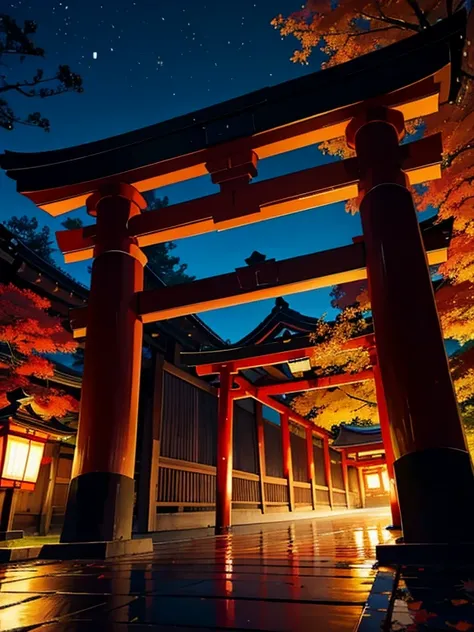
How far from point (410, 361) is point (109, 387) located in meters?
3.41

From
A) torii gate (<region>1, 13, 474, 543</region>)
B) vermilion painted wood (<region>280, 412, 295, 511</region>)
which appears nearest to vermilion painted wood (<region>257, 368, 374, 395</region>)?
vermilion painted wood (<region>280, 412, 295, 511</region>)

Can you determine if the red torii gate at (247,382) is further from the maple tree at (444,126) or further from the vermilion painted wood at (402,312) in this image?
the vermilion painted wood at (402,312)

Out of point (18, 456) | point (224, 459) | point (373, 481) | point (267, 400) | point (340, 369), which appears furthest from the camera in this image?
point (373, 481)

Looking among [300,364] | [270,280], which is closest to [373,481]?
[300,364]

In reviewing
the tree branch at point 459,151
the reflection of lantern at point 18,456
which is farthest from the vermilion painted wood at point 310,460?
the tree branch at point 459,151

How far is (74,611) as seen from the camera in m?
1.85

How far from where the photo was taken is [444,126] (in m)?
7.52

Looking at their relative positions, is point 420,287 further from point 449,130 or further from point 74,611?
point 449,130

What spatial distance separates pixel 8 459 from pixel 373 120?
291 inches

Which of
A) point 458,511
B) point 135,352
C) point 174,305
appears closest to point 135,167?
point 174,305

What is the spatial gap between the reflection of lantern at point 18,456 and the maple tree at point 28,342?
130 cm

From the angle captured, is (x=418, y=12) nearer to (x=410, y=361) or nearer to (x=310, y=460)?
(x=410, y=361)

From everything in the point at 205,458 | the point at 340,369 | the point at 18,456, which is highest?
the point at 340,369

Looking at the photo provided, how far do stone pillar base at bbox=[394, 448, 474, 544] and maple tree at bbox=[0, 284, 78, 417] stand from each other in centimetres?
739
